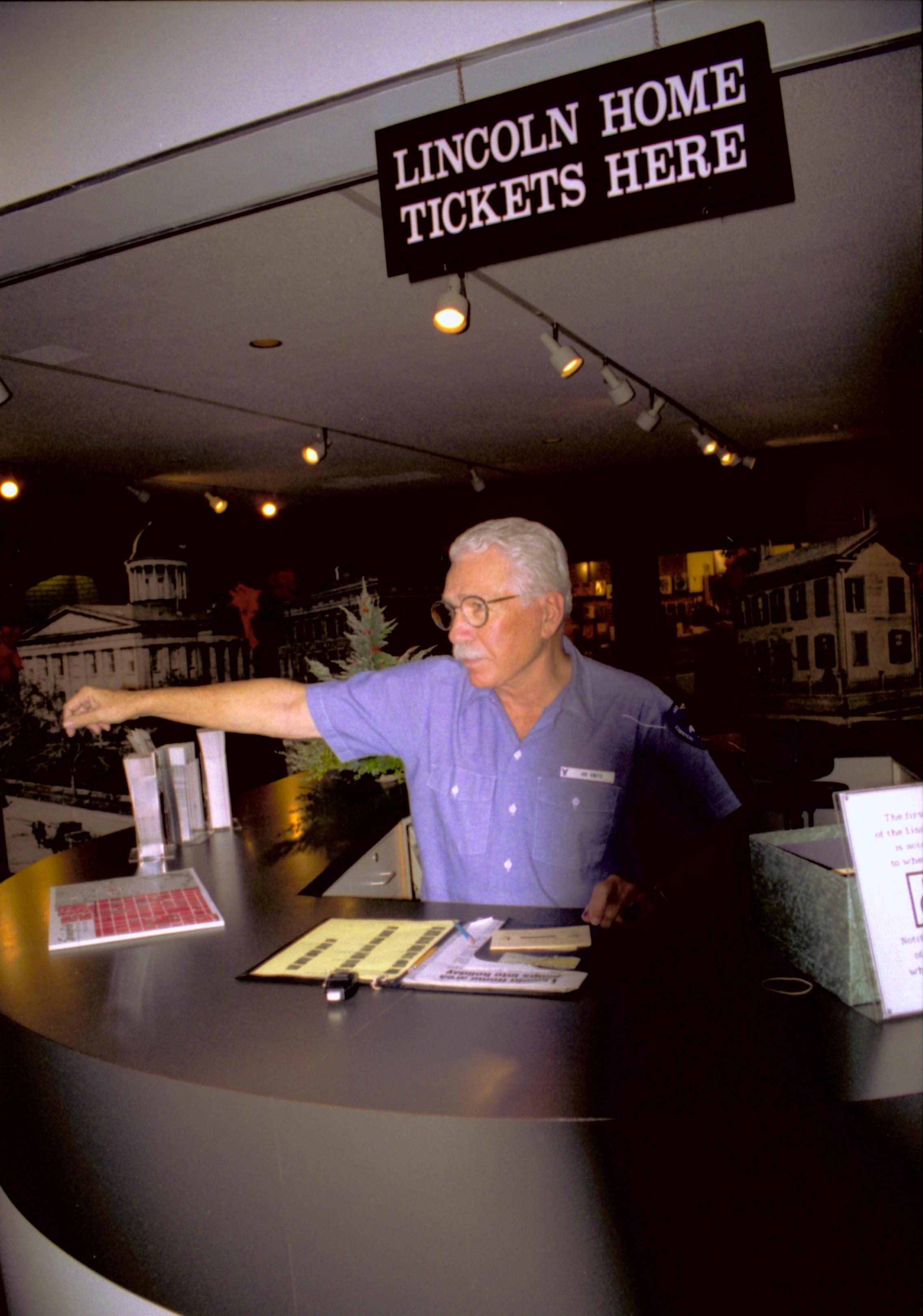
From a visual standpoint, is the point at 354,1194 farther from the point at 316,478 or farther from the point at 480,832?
the point at 316,478

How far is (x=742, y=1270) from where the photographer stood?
1054 mm

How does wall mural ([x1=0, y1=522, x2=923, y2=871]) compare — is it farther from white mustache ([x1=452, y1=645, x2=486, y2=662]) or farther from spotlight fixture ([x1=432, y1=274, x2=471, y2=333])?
white mustache ([x1=452, y1=645, x2=486, y2=662])

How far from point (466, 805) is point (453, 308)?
6.36 feet

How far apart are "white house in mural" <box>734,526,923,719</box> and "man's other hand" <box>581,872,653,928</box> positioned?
6281 mm

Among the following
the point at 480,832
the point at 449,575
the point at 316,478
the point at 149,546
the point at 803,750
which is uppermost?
the point at 316,478

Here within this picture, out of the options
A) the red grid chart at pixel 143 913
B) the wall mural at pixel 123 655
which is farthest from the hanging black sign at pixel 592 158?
the wall mural at pixel 123 655

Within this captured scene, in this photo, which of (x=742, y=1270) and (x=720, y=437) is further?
(x=720, y=437)

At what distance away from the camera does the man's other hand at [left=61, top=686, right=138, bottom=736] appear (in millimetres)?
2129

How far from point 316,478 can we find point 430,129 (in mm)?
6103

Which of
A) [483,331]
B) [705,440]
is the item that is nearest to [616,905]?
[483,331]

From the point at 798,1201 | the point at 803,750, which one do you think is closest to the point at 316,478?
the point at 803,750

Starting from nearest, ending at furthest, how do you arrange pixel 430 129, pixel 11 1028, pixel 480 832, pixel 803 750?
pixel 11 1028 → pixel 430 129 → pixel 480 832 → pixel 803 750

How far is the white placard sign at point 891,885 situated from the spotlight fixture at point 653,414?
4.69 m

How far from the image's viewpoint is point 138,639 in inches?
302
